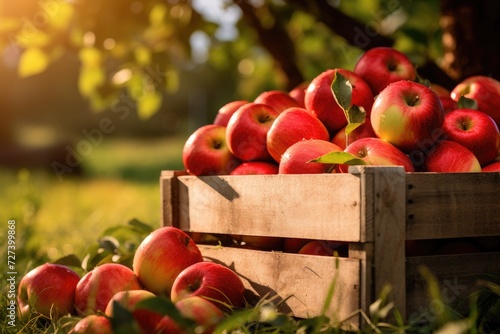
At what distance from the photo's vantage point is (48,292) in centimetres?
249

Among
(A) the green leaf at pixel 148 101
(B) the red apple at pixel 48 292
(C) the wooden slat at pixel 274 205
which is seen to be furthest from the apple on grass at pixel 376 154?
(A) the green leaf at pixel 148 101

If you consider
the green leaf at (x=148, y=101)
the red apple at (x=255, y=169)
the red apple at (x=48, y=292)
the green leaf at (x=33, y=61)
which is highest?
the green leaf at (x=33, y=61)

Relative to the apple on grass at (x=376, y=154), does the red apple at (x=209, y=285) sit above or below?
below

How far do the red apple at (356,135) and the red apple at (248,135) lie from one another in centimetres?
27

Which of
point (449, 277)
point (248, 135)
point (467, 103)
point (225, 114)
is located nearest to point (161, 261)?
point (248, 135)

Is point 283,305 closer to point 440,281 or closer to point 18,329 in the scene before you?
point 440,281

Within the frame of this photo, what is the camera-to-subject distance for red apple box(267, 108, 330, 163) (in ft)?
8.06

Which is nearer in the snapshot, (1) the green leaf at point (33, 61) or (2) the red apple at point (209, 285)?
(2) the red apple at point (209, 285)

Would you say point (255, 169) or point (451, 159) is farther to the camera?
point (255, 169)

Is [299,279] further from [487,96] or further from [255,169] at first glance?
[487,96]

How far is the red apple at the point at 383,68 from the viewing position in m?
A: 2.65

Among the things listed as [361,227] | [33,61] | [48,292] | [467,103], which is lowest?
[48,292]

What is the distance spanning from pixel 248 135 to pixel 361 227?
0.74 meters

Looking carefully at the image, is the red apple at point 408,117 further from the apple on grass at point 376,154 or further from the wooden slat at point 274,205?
the wooden slat at point 274,205
